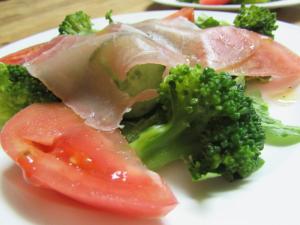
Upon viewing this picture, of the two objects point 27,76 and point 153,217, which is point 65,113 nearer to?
point 27,76

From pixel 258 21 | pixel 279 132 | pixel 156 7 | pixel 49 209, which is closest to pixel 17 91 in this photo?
pixel 49 209

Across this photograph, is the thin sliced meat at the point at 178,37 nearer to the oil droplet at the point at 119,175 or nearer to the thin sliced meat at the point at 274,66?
the thin sliced meat at the point at 274,66

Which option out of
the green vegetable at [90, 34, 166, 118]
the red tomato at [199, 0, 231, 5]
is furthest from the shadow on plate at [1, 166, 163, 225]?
the red tomato at [199, 0, 231, 5]

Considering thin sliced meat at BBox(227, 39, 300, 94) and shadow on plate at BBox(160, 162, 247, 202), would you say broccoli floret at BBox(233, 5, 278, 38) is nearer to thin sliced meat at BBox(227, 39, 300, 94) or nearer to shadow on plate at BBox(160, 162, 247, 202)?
thin sliced meat at BBox(227, 39, 300, 94)

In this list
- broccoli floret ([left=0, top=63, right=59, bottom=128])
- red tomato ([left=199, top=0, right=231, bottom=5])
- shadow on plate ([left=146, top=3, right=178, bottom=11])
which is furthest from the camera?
shadow on plate ([left=146, top=3, right=178, bottom=11])

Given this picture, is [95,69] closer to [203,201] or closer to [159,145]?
[159,145]

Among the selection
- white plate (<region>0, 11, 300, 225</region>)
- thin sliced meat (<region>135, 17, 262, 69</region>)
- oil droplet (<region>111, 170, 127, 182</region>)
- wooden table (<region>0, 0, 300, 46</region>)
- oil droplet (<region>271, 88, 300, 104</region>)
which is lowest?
wooden table (<region>0, 0, 300, 46</region>)
